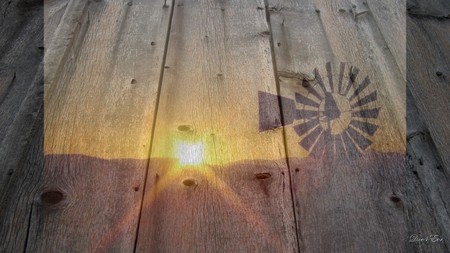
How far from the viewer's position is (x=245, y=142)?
149 cm

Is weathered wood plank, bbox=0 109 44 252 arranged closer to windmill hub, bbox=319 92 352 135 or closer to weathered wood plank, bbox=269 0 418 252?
weathered wood plank, bbox=269 0 418 252

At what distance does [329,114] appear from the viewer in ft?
5.30

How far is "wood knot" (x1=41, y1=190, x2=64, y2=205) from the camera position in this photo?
1298 mm

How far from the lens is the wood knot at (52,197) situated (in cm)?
130

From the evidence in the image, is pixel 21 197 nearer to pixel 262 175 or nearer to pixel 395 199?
pixel 262 175

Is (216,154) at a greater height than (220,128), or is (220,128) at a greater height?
(220,128)

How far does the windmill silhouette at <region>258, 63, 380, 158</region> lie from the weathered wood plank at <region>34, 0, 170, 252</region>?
1.38 feet

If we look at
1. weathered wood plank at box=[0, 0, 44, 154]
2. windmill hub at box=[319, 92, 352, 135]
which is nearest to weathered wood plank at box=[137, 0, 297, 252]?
windmill hub at box=[319, 92, 352, 135]

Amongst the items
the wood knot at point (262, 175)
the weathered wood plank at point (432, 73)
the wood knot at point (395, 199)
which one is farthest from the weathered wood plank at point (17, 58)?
the weathered wood plank at point (432, 73)

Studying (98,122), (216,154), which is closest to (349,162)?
(216,154)

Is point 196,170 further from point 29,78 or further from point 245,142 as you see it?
point 29,78

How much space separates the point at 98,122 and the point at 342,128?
0.78m

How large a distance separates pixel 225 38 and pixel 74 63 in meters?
0.56

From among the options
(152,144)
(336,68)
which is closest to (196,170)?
(152,144)
